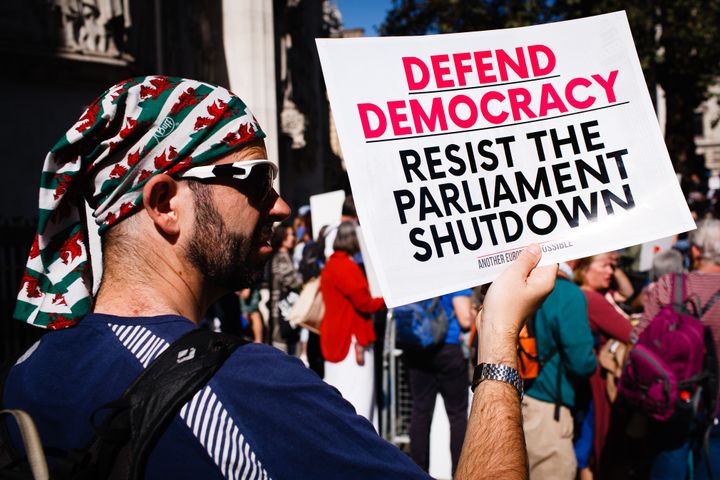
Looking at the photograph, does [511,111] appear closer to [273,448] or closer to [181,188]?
[181,188]

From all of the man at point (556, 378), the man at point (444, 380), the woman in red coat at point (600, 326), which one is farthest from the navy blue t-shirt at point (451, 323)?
the man at point (556, 378)

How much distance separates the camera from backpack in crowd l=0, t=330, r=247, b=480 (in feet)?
3.79

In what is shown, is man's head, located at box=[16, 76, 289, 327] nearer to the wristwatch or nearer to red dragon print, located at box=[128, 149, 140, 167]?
red dragon print, located at box=[128, 149, 140, 167]

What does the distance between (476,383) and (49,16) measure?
8.94 meters

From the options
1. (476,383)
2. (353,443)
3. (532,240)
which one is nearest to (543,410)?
(532,240)

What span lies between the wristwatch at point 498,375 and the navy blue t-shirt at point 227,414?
0.38m

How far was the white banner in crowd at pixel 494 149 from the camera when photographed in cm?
192

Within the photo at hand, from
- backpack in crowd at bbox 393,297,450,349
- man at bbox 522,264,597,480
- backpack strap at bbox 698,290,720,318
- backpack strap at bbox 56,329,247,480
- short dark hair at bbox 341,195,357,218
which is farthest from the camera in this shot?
short dark hair at bbox 341,195,357,218

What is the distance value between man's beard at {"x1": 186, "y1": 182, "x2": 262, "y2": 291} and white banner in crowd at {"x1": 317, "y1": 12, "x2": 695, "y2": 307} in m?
0.43

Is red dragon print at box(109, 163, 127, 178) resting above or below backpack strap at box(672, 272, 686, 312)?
above

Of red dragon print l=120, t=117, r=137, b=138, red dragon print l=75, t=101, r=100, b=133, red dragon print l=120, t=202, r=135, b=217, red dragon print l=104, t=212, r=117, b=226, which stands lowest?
red dragon print l=104, t=212, r=117, b=226

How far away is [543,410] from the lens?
4.28 metres

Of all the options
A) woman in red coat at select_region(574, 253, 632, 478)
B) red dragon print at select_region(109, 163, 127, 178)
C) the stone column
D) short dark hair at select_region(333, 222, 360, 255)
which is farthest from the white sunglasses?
the stone column

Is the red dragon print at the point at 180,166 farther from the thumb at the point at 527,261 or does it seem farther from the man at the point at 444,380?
the man at the point at 444,380
